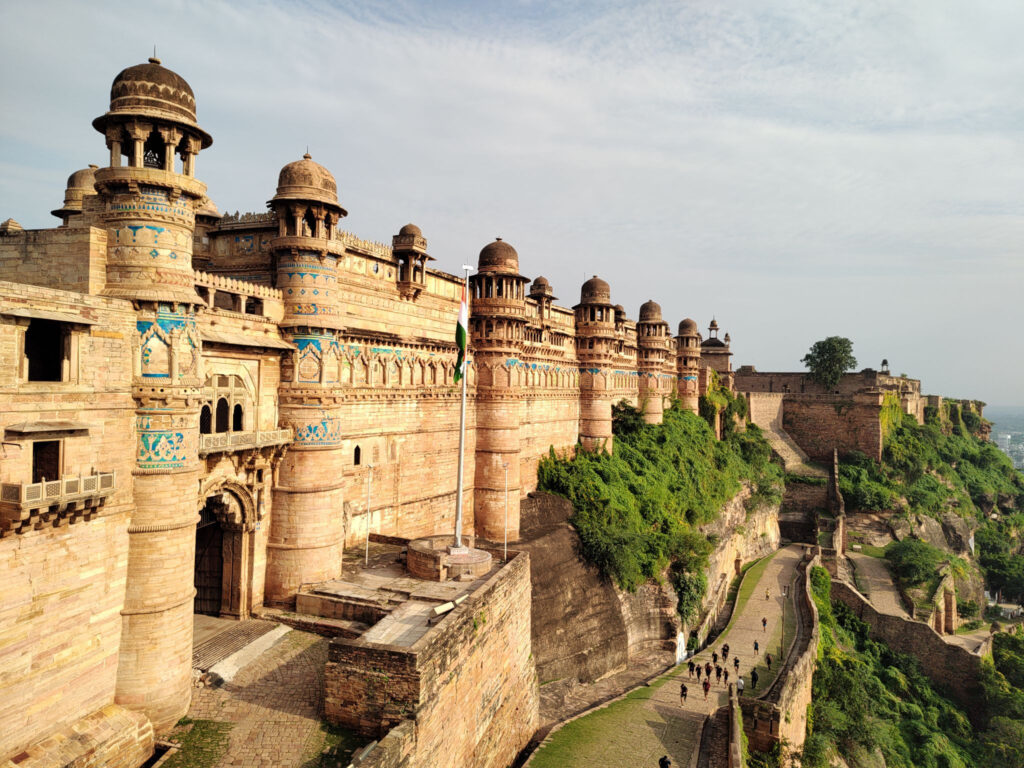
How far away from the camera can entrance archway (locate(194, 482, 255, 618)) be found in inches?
706

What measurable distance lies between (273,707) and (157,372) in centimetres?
766

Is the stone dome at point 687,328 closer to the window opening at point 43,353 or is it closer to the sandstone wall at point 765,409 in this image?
the sandstone wall at point 765,409

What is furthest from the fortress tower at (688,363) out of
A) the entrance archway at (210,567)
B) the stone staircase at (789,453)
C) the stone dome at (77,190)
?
the stone dome at (77,190)

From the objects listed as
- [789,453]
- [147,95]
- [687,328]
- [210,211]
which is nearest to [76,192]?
[210,211]

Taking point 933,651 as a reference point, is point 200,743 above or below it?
above

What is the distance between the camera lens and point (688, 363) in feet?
193

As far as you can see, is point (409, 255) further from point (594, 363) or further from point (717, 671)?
point (717, 671)

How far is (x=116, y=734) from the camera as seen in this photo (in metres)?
12.0

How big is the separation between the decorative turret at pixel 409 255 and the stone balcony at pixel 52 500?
14.9 meters

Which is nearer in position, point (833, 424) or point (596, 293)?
point (596, 293)

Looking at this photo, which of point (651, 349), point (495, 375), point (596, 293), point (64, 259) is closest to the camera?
point (64, 259)

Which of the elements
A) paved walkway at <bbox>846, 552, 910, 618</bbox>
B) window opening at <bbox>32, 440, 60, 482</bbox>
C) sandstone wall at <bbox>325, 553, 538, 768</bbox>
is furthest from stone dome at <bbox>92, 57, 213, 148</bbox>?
paved walkway at <bbox>846, 552, 910, 618</bbox>

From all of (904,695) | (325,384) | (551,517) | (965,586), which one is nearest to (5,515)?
(325,384)

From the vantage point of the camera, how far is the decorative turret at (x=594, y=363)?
41.4m
